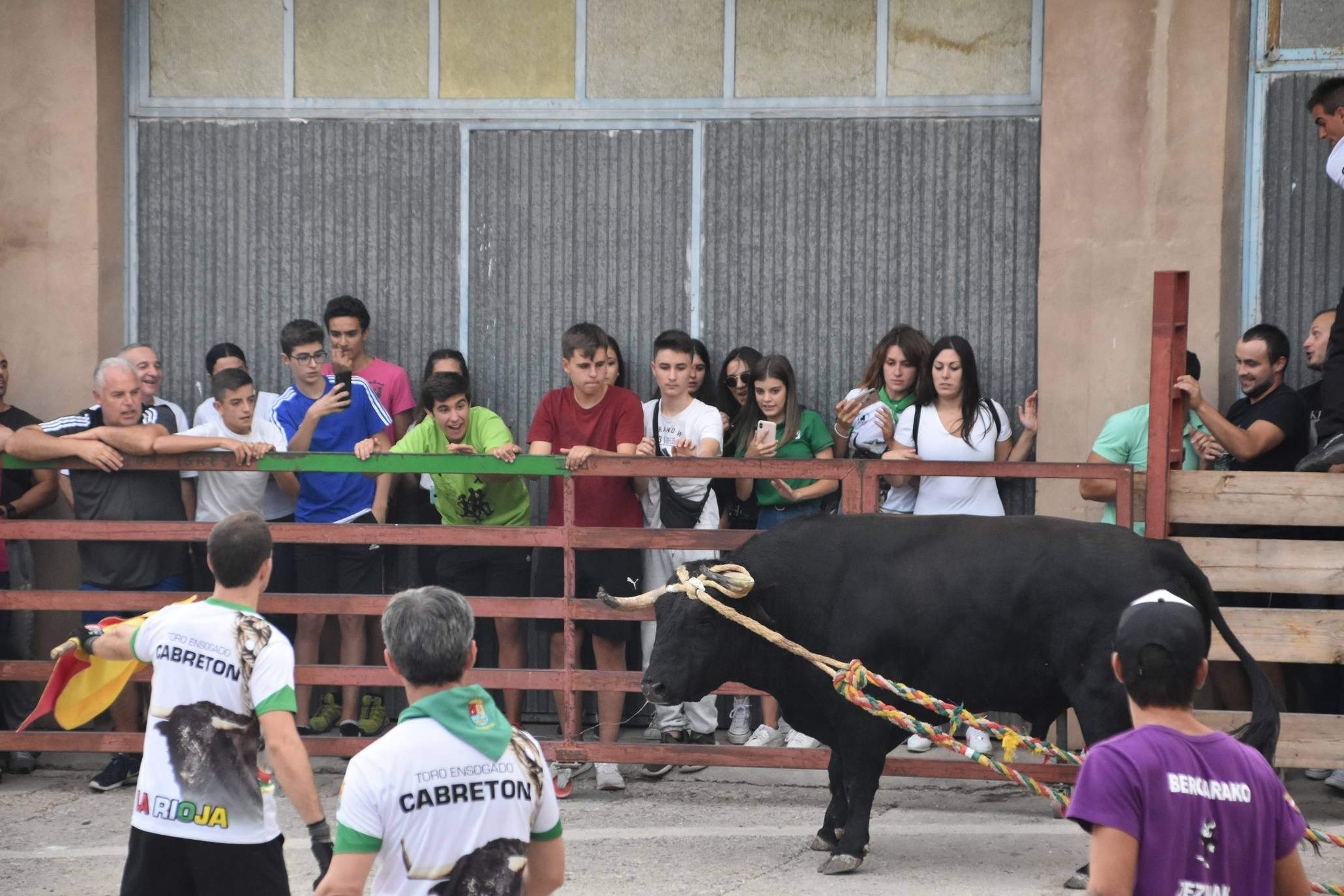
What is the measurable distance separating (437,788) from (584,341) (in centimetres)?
467

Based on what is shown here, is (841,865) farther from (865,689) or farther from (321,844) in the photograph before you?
(321,844)

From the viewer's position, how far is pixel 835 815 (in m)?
6.32

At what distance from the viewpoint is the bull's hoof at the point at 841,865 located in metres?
5.97

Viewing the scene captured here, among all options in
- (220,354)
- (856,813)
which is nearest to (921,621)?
(856,813)

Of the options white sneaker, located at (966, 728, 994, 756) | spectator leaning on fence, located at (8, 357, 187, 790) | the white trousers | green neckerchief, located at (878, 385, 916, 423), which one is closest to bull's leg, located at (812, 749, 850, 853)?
white sneaker, located at (966, 728, 994, 756)

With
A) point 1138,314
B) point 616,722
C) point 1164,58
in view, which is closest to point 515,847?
point 616,722

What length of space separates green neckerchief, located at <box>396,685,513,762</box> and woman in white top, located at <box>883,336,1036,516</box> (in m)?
4.51

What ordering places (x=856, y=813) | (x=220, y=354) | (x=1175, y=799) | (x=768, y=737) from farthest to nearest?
1. (x=220, y=354)
2. (x=768, y=737)
3. (x=856, y=813)
4. (x=1175, y=799)

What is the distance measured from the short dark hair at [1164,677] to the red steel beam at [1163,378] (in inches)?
140

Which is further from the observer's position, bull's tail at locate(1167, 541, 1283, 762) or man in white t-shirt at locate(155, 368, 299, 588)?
man in white t-shirt at locate(155, 368, 299, 588)

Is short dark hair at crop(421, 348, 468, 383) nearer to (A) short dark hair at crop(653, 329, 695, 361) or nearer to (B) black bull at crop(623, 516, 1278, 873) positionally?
(A) short dark hair at crop(653, 329, 695, 361)

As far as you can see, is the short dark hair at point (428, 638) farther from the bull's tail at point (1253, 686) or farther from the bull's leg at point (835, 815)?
the bull's tail at point (1253, 686)

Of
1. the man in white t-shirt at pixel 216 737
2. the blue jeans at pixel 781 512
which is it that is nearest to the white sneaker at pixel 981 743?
the blue jeans at pixel 781 512

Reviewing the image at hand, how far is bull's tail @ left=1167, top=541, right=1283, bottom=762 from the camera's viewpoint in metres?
5.61
